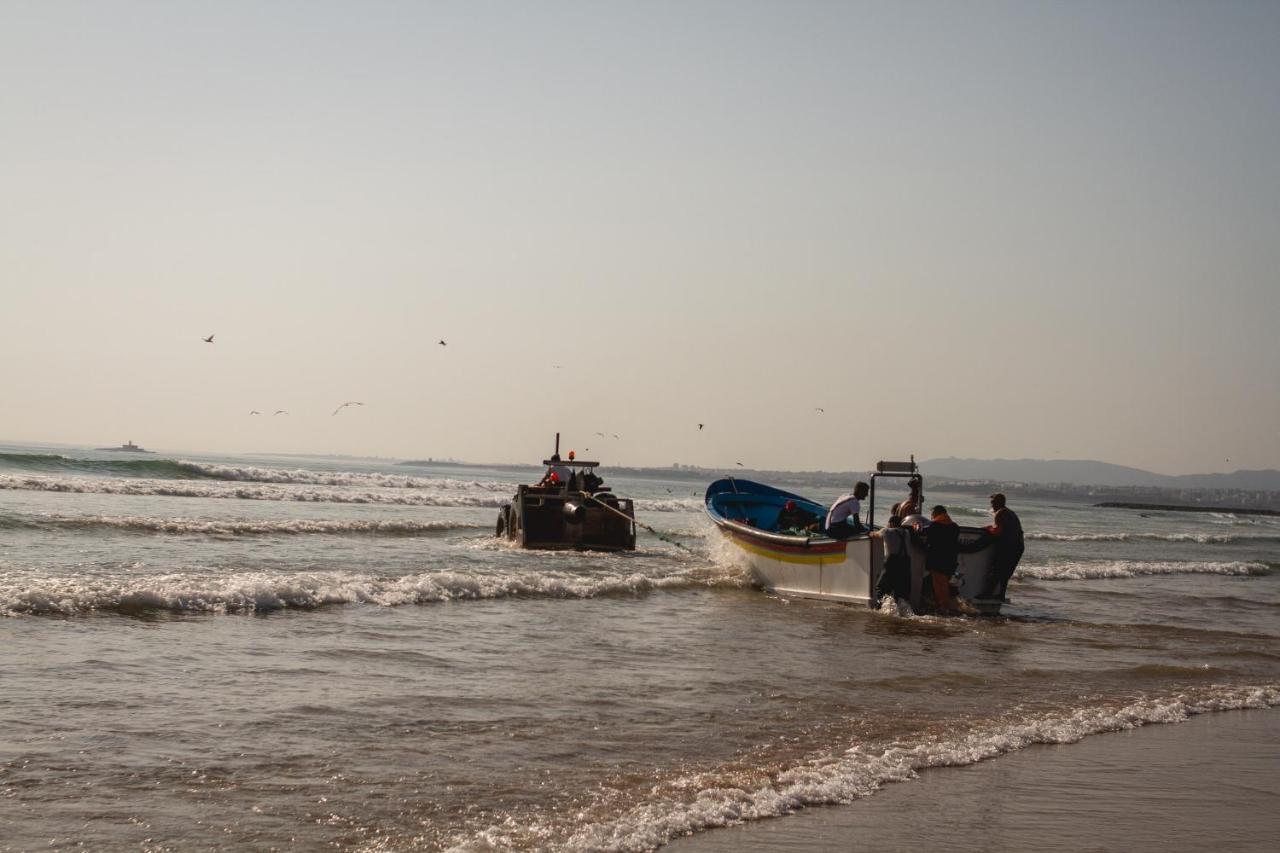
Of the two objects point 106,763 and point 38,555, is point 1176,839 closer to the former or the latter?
point 106,763

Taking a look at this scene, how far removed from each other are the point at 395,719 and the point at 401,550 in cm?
1479

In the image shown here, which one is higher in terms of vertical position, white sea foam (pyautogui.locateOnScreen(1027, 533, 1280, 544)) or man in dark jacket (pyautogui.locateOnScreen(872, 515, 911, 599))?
man in dark jacket (pyautogui.locateOnScreen(872, 515, 911, 599))

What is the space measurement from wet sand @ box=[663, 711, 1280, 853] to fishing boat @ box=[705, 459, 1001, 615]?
7327 mm

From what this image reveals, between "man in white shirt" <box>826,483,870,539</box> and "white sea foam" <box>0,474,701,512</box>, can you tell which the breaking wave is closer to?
"white sea foam" <box>0,474,701,512</box>

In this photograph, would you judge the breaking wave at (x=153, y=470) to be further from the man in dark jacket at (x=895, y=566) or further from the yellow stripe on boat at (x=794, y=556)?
the man in dark jacket at (x=895, y=566)

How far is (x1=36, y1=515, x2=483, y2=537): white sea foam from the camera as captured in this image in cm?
2228

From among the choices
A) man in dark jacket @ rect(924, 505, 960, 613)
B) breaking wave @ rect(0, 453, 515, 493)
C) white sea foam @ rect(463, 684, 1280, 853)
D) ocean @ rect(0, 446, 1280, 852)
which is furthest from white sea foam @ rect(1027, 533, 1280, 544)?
breaking wave @ rect(0, 453, 515, 493)

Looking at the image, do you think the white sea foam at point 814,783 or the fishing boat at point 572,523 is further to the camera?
the fishing boat at point 572,523

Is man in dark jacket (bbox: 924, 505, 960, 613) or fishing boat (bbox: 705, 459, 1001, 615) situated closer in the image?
man in dark jacket (bbox: 924, 505, 960, 613)

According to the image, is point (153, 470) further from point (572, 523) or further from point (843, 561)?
point (843, 561)

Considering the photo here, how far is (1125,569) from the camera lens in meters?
26.1

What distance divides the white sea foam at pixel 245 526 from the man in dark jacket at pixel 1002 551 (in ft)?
50.3

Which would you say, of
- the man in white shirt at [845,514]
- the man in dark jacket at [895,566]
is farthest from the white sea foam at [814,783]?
the man in white shirt at [845,514]

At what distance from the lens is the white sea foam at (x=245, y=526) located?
22281 mm
